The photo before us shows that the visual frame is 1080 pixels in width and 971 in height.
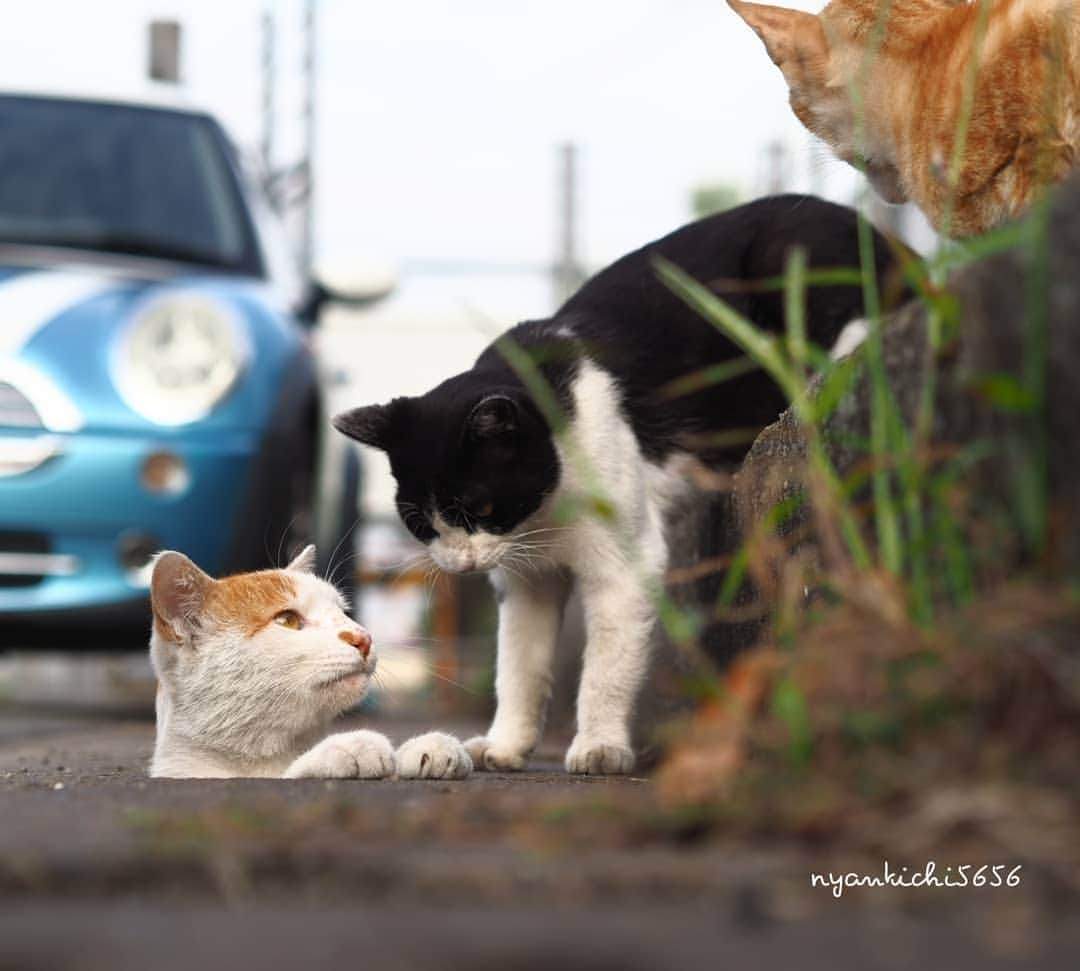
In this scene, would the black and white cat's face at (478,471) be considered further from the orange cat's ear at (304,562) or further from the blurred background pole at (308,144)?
the blurred background pole at (308,144)

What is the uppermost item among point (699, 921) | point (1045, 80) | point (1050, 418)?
point (1045, 80)

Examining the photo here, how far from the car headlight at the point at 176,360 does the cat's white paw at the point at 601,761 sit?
1.89 meters

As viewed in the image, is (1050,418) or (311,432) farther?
(311,432)

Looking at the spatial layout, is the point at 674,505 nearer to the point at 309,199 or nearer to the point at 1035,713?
the point at 1035,713

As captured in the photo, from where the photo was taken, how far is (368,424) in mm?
3457

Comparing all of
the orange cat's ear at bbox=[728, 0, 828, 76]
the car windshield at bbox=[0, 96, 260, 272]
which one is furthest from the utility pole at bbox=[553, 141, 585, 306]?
the orange cat's ear at bbox=[728, 0, 828, 76]

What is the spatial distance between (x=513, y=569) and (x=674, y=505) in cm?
40

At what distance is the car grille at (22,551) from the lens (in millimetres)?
4395

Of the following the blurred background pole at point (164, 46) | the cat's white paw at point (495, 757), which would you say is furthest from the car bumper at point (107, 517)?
the blurred background pole at point (164, 46)

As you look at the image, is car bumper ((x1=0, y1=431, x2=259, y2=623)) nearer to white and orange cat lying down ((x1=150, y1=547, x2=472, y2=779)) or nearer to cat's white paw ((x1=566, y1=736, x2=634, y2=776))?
white and orange cat lying down ((x1=150, y1=547, x2=472, y2=779))

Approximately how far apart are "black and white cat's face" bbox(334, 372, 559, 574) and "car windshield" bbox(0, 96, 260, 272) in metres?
1.81

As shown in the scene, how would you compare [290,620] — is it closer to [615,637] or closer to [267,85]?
[615,637]

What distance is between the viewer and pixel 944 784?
1.35 metres

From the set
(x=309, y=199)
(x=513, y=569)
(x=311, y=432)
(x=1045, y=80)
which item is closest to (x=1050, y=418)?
(x=1045, y=80)
